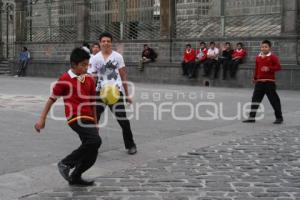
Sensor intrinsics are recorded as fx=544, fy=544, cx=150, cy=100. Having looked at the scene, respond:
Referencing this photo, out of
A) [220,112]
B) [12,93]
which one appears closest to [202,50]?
[12,93]

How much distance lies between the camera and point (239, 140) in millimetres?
8914

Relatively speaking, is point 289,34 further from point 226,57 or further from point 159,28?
point 159,28

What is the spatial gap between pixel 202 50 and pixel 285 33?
3.53m

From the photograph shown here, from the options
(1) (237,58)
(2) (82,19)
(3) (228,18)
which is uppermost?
(2) (82,19)

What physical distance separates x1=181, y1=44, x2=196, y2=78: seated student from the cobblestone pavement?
1356 centimetres

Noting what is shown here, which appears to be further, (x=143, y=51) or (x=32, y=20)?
(x=32, y=20)

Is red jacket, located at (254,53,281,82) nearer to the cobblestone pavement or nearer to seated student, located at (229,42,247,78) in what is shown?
the cobblestone pavement

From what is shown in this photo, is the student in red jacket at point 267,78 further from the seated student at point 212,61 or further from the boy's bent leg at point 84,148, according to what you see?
the seated student at point 212,61

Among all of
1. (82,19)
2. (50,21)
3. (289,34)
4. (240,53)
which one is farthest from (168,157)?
(50,21)

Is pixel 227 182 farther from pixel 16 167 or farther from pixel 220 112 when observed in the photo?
pixel 220 112

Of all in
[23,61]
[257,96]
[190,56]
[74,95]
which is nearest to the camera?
[74,95]

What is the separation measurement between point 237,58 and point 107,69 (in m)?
13.1

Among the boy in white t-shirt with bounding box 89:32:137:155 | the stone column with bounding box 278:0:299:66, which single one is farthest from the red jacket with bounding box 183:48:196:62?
the boy in white t-shirt with bounding box 89:32:137:155

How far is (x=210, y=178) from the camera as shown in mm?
6316
